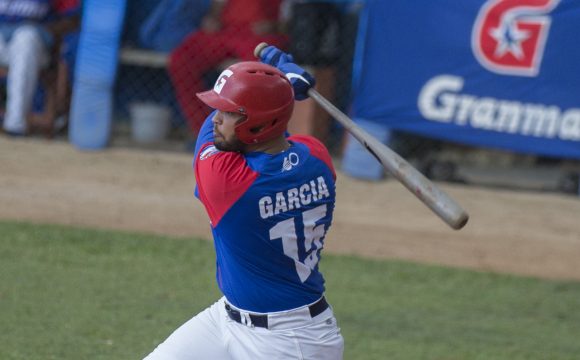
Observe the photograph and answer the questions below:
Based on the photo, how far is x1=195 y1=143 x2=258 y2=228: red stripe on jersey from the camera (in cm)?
335

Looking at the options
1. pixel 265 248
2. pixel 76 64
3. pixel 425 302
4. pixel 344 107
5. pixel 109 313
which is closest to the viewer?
pixel 265 248

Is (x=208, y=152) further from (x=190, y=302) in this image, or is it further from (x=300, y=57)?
(x=300, y=57)

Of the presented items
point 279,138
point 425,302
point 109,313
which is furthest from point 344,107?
point 279,138

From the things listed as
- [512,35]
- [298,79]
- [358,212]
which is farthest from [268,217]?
[512,35]

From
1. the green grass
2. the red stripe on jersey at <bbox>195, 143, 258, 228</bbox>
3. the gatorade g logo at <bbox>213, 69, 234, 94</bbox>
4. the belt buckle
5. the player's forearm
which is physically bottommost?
the green grass

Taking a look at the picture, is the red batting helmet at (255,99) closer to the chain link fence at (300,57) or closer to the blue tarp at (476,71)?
the blue tarp at (476,71)

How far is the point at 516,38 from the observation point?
783 centimetres

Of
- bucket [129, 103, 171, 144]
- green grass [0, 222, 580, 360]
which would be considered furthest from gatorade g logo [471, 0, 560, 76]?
bucket [129, 103, 171, 144]

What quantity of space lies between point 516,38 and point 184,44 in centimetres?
284

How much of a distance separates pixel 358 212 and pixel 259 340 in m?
4.31

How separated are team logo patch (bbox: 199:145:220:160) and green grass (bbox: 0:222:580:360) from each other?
5.40 feet

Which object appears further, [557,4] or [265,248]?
[557,4]

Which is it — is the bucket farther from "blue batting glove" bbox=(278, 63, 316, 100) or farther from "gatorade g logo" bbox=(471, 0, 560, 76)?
"blue batting glove" bbox=(278, 63, 316, 100)

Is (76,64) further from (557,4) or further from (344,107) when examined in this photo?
(557,4)
